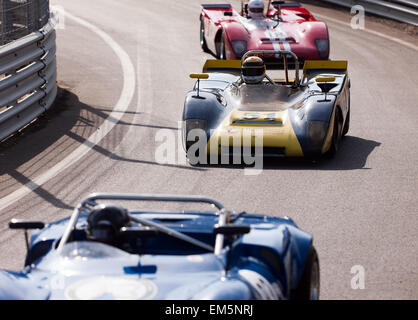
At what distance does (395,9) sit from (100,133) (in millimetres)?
12484

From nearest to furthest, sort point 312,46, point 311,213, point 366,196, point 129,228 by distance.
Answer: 1. point 129,228
2. point 311,213
3. point 366,196
4. point 312,46

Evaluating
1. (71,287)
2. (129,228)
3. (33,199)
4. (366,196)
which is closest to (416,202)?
(366,196)

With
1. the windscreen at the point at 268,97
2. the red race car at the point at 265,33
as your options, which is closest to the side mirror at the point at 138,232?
the windscreen at the point at 268,97

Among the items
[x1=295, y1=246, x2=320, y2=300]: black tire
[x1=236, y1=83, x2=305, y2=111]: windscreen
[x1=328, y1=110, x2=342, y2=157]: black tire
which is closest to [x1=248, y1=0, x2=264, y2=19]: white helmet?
[x1=236, y1=83, x2=305, y2=111]: windscreen

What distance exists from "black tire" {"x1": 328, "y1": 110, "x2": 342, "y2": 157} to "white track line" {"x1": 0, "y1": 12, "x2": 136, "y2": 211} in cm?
315

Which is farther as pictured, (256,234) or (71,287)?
(256,234)

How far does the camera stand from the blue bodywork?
14.6ft

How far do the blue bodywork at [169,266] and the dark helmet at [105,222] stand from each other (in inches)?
2.5

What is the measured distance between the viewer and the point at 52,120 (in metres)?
13.1

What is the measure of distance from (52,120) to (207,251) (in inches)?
322

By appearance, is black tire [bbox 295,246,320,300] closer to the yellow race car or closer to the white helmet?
Answer: the yellow race car

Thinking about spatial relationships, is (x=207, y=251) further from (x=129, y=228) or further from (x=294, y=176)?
(x=294, y=176)

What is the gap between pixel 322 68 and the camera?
1259cm
